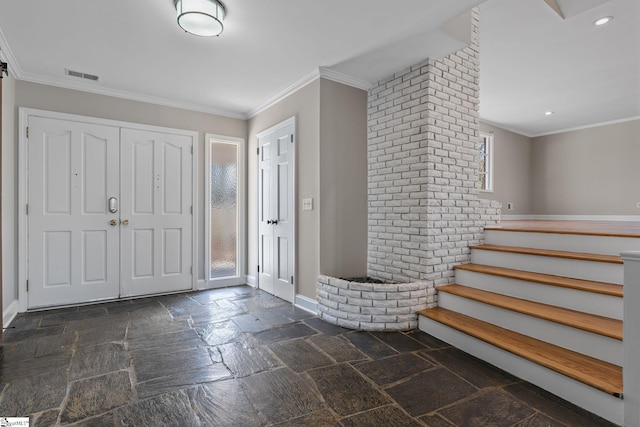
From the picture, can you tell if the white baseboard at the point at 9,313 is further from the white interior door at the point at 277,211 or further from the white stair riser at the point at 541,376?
the white stair riser at the point at 541,376

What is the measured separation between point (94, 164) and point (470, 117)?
174 inches

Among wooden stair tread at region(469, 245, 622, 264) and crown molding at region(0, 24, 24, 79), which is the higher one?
crown molding at region(0, 24, 24, 79)

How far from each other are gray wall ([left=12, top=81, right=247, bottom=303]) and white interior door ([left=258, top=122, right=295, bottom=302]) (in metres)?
0.76

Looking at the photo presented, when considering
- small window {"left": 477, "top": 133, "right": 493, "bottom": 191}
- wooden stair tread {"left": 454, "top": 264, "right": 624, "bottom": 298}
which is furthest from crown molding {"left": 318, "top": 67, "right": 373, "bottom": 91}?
small window {"left": 477, "top": 133, "right": 493, "bottom": 191}

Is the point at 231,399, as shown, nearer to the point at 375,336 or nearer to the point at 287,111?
the point at 375,336

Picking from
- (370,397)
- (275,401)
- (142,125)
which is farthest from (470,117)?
(142,125)

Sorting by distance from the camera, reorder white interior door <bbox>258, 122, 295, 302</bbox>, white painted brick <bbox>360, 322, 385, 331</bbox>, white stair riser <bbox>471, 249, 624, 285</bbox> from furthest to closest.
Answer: white interior door <bbox>258, 122, 295, 302</bbox> < white painted brick <bbox>360, 322, 385, 331</bbox> < white stair riser <bbox>471, 249, 624, 285</bbox>

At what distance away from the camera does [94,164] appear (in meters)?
3.92

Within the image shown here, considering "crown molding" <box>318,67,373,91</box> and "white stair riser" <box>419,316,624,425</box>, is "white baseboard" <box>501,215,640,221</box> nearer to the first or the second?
"crown molding" <box>318,67,373,91</box>

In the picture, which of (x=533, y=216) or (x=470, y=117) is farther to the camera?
(x=533, y=216)

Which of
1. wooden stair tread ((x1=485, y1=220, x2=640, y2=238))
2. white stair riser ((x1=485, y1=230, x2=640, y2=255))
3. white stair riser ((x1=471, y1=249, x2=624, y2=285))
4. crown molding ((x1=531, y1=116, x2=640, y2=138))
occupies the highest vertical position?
crown molding ((x1=531, y1=116, x2=640, y2=138))

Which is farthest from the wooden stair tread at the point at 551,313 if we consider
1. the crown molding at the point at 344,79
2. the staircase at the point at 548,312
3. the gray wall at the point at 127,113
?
the gray wall at the point at 127,113

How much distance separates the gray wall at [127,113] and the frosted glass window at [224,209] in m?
0.17

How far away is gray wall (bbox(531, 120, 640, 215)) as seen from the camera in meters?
7.10
